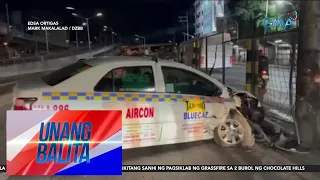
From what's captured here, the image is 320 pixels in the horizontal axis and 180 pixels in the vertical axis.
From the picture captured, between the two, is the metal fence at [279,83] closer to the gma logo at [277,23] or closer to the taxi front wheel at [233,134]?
the gma logo at [277,23]

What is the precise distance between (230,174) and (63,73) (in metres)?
2.82

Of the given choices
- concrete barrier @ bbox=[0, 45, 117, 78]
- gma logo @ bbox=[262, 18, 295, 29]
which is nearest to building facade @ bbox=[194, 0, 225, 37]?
concrete barrier @ bbox=[0, 45, 117, 78]

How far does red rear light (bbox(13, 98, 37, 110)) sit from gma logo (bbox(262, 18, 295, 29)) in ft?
14.4

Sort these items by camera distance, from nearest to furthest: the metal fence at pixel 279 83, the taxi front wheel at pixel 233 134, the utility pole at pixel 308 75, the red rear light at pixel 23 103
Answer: the red rear light at pixel 23 103, the utility pole at pixel 308 75, the taxi front wheel at pixel 233 134, the metal fence at pixel 279 83

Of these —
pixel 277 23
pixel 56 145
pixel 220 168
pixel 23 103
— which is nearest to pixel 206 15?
pixel 277 23

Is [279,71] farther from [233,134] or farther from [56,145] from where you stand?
[56,145]

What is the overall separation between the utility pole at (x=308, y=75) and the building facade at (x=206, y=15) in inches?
2462

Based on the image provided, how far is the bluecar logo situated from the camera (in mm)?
5710

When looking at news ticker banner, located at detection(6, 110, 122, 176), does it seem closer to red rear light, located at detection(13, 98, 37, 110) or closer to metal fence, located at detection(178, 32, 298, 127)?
red rear light, located at detection(13, 98, 37, 110)

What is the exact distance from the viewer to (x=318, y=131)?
4.96 metres

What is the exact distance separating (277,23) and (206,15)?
257 ft

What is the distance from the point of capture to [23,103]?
409cm

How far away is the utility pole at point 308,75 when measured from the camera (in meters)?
4.66

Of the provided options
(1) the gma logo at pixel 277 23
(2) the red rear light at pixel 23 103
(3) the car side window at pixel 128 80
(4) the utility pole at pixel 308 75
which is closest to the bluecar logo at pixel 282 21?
(1) the gma logo at pixel 277 23
